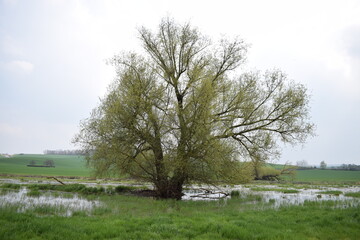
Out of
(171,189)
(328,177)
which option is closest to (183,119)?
(171,189)

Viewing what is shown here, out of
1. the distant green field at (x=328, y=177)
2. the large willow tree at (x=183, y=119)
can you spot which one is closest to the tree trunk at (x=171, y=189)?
the large willow tree at (x=183, y=119)

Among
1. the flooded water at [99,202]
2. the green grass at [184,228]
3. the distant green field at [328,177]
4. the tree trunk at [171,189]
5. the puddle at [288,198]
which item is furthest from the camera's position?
the distant green field at [328,177]

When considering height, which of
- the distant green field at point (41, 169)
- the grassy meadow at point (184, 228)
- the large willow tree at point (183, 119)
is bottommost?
the distant green field at point (41, 169)

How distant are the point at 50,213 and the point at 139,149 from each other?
10232 mm

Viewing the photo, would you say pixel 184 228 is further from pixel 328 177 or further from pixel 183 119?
pixel 328 177

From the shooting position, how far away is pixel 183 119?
68.4 feet

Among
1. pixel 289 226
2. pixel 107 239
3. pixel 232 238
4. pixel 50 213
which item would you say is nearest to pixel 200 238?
pixel 232 238

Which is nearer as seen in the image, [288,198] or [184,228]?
[184,228]

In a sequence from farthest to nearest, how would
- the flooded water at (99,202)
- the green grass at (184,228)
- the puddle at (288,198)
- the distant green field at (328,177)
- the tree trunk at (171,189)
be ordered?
the distant green field at (328,177) → the tree trunk at (171,189) → the puddle at (288,198) → the flooded water at (99,202) → the green grass at (184,228)

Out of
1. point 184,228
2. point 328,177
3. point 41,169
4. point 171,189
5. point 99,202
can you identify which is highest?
point 184,228

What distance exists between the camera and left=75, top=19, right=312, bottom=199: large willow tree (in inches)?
817

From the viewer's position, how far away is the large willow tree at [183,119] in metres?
20.8

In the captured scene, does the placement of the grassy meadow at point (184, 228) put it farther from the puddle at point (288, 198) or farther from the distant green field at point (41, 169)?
the distant green field at point (41, 169)

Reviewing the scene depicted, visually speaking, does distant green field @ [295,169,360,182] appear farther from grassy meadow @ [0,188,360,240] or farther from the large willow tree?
grassy meadow @ [0,188,360,240]
